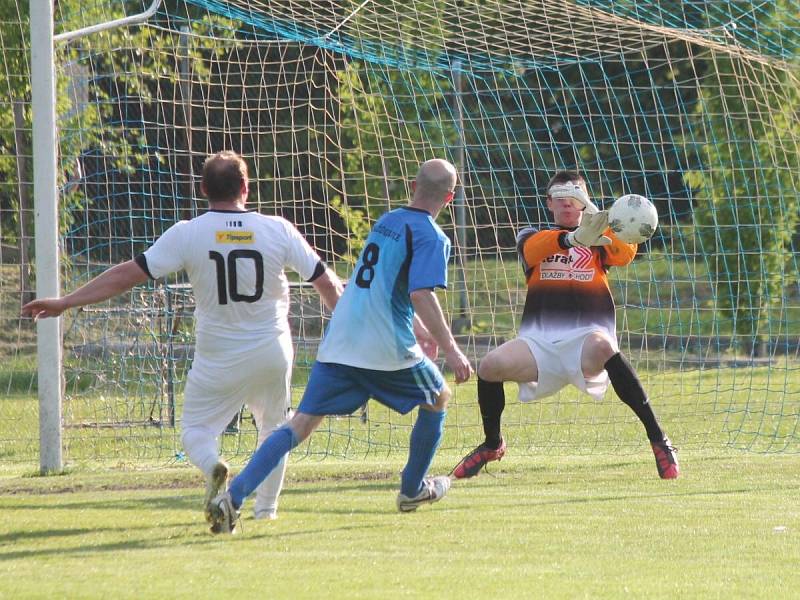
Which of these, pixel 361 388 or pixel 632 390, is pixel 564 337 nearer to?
pixel 632 390

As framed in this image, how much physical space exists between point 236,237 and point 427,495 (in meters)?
1.69

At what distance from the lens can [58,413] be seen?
917 centimetres

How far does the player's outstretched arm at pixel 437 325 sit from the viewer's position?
20.1 ft

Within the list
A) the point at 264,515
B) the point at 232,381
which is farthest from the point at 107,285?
the point at 264,515

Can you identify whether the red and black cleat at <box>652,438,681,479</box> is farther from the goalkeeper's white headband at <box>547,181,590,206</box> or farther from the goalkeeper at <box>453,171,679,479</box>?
the goalkeeper's white headband at <box>547,181,590,206</box>

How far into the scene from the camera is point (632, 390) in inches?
324

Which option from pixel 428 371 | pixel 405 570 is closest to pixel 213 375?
pixel 428 371

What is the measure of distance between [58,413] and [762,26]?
724 centimetres

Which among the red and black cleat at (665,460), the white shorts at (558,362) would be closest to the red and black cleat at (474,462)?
the white shorts at (558,362)

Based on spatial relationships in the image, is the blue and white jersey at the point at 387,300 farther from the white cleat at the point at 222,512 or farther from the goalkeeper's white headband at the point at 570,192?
the goalkeeper's white headband at the point at 570,192

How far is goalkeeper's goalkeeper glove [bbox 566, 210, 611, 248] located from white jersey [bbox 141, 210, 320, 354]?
1.99 meters

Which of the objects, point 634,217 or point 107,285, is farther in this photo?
point 634,217

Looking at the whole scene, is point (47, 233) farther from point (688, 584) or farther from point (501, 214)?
point (501, 214)

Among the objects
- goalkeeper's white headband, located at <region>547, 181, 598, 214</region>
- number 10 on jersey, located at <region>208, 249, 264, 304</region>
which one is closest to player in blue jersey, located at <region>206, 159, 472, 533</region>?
number 10 on jersey, located at <region>208, 249, 264, 304</region>
